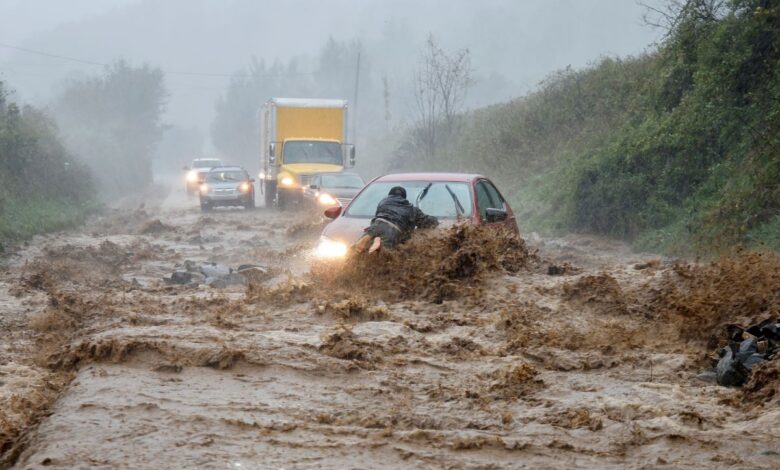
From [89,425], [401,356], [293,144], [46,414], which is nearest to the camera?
[89,425]

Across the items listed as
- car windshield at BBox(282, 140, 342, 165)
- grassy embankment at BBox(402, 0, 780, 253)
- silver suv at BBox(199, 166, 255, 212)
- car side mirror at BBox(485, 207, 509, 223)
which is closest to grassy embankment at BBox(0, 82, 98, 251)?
silver suv at BBox(199, 166, 255, 212)

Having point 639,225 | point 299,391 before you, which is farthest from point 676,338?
point 639,225

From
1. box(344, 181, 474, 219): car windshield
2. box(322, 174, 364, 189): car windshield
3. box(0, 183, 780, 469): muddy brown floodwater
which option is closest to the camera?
box(0, 183, 780, 469): muddy brown floodwater

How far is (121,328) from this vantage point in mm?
8188

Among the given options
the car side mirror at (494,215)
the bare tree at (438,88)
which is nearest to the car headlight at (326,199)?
the car side mirror at (494,215)

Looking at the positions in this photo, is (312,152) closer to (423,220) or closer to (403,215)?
(423,220)

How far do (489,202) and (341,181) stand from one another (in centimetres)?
1338

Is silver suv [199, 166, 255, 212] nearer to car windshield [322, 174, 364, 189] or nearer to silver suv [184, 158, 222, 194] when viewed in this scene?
car windshield [322, 174, 364, 189]

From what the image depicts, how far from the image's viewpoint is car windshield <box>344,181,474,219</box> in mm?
11516

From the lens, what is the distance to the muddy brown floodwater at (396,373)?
525 centimetres

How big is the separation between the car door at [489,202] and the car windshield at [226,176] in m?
21.4

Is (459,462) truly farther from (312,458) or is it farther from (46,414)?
(46,414)

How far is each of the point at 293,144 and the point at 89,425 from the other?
25008 mm

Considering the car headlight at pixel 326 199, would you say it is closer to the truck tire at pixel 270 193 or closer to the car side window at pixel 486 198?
the truck tire at pixel 270 193
